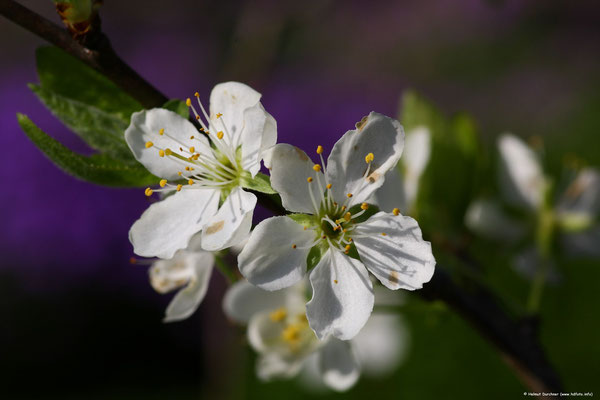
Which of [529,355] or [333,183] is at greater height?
[333,183]

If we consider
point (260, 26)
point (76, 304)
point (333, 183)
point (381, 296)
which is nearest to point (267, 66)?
point (260, 26)

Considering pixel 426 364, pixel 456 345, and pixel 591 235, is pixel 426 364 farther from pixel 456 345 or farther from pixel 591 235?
pixel 591 235

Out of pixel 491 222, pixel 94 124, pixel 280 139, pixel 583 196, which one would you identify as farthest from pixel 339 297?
pixel 280 139

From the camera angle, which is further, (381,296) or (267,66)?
(267,66)

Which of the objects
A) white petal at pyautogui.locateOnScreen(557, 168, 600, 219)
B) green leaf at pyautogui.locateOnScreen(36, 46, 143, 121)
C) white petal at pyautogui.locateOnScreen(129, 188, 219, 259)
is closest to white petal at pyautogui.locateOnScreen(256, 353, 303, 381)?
white petal at pyautogui.locateOnScreen(129, 188, 219, 259)

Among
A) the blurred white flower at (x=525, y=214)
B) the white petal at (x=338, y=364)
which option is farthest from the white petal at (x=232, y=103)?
the blurred white flower at (x=525, y=214)

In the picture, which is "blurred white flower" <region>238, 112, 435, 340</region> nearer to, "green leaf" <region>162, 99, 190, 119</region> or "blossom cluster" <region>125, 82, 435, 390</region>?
"blossom cluster" <region>125, 82, 435, 390</region>

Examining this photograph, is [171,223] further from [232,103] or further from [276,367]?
[276,367]
